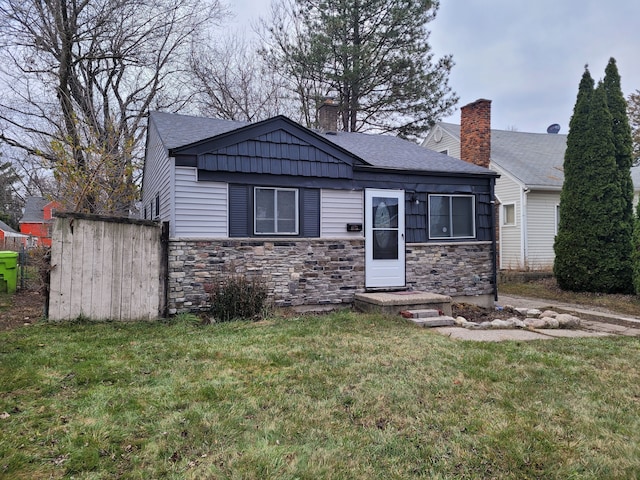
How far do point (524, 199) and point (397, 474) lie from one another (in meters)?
12.8

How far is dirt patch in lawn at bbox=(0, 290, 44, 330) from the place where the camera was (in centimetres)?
594

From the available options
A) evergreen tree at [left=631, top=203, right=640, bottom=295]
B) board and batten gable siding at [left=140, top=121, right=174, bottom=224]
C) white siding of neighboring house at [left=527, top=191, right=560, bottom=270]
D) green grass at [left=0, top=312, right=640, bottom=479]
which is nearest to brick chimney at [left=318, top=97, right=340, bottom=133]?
board and batten gable siding at [left=140, top=121, right=174, bottom=224]

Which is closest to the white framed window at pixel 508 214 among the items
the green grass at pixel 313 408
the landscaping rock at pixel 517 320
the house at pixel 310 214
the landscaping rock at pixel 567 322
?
the house at pixel 310 214

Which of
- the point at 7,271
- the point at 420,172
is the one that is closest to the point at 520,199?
the point at 420,172

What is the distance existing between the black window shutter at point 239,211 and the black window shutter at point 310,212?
100cm

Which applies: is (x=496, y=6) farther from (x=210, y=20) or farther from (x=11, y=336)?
(x=11, y=336)

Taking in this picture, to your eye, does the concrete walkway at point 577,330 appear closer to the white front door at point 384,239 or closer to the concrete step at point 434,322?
the concrete step at point 434,322

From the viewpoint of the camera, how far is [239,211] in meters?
6.99

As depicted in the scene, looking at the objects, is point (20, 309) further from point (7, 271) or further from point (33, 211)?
point (33, 211)

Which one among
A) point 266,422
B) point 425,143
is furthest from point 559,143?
point 266,422

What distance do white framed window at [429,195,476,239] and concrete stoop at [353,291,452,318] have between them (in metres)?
1.70

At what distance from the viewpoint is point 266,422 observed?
2855mm

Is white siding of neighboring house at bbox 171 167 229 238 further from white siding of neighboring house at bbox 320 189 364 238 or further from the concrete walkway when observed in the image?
→ the concrete walkway

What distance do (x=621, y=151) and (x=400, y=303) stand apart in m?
7.78
